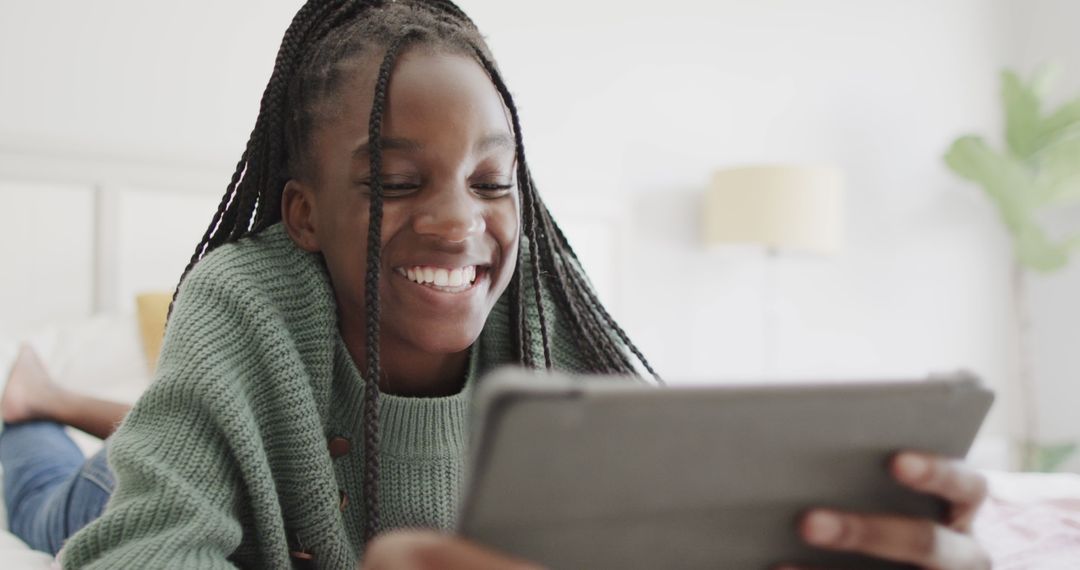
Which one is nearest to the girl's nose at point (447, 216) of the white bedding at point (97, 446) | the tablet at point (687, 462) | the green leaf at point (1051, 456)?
the tablet at point (687, 462)

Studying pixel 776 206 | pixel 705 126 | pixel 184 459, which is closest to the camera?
pixel 184 459

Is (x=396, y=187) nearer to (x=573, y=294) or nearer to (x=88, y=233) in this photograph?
(x=573, y=294)

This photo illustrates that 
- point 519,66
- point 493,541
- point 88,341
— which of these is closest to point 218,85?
point 88,341

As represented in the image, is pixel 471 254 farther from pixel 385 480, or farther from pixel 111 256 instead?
pixel 111 256

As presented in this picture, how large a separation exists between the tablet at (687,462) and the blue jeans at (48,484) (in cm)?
70

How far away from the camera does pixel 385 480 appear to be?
82 centimetres

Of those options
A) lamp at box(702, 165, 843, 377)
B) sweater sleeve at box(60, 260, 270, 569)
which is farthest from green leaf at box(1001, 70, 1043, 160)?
sweater sleeve at box(60, 260, 270, 569)

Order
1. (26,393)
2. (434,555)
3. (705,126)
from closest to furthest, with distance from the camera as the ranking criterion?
(434,555) → (26,393) → (705,126)

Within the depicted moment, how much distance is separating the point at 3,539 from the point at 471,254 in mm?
667

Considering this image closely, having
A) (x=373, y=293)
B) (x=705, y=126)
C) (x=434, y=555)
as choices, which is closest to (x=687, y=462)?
(x=434, y=555)

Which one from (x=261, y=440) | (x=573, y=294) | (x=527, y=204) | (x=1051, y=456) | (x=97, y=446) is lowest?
(x=1051, y=456)

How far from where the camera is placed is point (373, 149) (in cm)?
76

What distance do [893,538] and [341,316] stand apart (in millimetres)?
558

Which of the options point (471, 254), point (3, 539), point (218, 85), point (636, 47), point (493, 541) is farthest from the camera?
point (636, 47)
